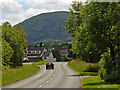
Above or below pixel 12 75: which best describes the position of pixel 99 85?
above

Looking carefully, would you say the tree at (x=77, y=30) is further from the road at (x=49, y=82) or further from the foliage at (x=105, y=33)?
the road at (x=49, y=82)

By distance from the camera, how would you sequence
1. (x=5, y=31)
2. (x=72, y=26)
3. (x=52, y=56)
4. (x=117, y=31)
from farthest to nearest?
(x=52, y=56), (x=5, y=31), (x=72, y=26), (x=117, y=31)

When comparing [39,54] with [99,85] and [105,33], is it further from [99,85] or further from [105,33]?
[99,85]

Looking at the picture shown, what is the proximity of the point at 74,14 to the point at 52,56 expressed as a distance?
110m

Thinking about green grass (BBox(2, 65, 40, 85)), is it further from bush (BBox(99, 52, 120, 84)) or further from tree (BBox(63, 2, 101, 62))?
bush (BBox(99, 52, 120, 84))

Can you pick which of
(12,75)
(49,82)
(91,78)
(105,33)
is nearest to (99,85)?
(105,33)

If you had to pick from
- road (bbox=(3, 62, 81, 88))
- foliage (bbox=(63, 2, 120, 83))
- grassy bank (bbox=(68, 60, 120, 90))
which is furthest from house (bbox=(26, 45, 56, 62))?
foliage (bbox=(63, 2, 120, 83))

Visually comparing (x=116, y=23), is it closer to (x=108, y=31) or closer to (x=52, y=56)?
(x=108, y=31)

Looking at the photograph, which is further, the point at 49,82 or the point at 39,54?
the point at 39,54

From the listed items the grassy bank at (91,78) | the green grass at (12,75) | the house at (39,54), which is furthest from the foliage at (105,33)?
the house at (39,54)

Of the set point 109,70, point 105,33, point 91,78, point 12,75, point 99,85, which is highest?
point 105,33

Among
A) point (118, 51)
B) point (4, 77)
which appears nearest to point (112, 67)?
point (118, 51)

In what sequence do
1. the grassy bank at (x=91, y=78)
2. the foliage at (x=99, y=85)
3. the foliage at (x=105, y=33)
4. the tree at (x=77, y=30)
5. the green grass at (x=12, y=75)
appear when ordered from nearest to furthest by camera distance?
the foliage at (x=99, y=85) < the grassy bank at (x=91, y=78) < the foliage at (x=105, y=33) < the tree at (x=77, y=30) < the green grass at (x=12, y=75)

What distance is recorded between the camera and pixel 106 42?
1104 inches
